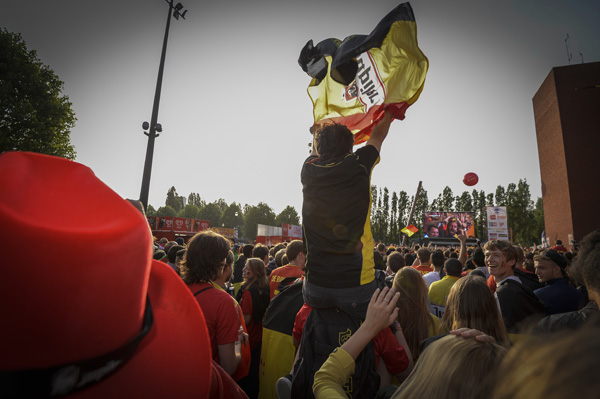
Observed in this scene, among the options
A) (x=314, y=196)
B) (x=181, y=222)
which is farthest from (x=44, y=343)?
(x=181, y=222)

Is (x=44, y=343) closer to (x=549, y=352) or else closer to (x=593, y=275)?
(x=549, y=352)

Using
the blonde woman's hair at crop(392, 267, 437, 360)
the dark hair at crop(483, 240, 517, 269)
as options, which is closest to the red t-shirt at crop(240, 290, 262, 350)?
the blonde woman's hair at crop(392, 267, 437, 360)

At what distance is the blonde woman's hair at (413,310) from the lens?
2775mm

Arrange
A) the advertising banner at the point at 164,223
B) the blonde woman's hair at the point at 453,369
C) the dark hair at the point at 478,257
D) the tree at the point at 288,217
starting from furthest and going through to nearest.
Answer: the tree at the point at 288,217, the advertising banner at the point at 164,223, the dark hair at the point at 478,257, the blonde woman's hair at the point at 453,369

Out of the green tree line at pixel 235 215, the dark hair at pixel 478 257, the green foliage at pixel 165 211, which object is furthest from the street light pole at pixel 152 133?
the green foliage at pixel 165 211

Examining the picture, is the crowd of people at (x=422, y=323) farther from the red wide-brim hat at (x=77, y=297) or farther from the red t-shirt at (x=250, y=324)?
the red wide-brim hat at (x=77, y=297)

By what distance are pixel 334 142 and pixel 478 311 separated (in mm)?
1784

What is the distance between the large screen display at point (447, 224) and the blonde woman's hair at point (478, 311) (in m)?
43.4

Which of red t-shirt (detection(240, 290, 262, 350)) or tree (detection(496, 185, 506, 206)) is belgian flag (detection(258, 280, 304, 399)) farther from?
tree (detection(496, 185, 506, 206))

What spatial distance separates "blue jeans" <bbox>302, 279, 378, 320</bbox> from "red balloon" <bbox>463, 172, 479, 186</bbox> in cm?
1770

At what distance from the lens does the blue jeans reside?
6.35 ft

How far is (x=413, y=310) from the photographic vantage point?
9.52 ft

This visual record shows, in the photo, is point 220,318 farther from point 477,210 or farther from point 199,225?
point 477,210

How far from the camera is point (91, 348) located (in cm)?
62
